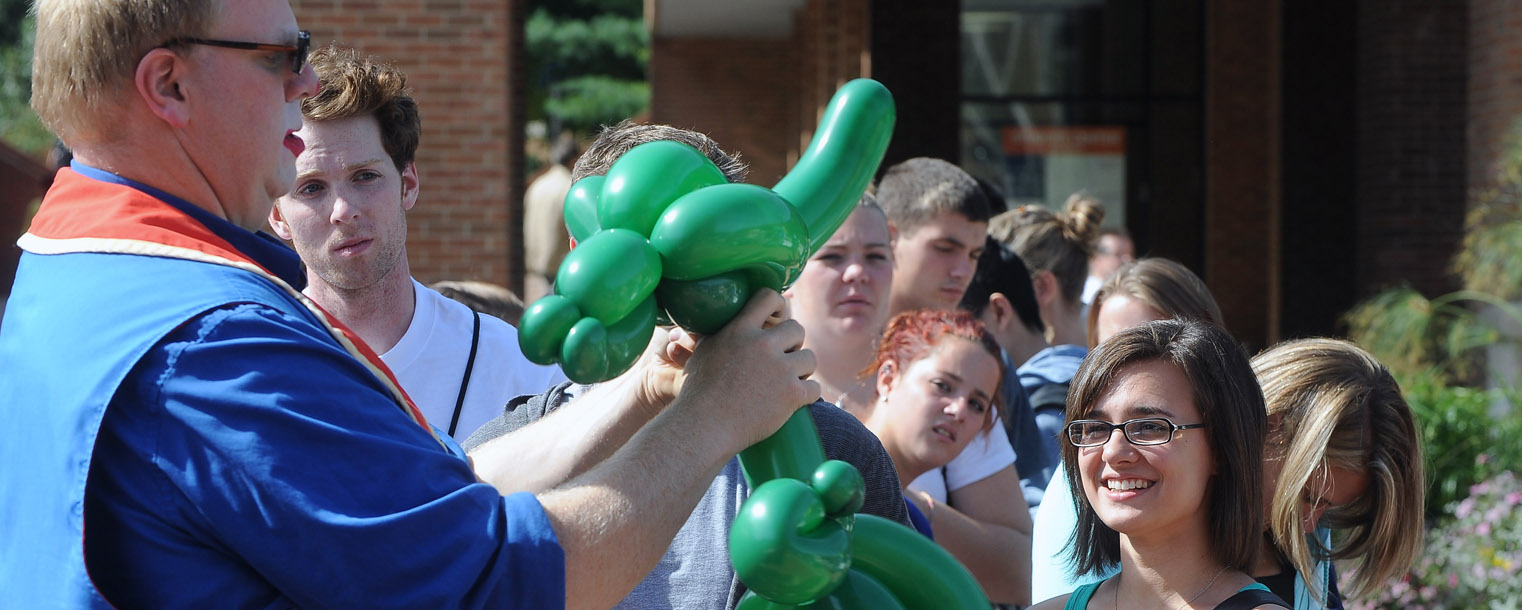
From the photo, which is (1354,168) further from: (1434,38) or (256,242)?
(256,242)

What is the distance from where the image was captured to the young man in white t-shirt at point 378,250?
3061 mm

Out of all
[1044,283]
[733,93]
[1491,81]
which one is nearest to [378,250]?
[1044,283]

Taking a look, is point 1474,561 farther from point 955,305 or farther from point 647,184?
point 647,184

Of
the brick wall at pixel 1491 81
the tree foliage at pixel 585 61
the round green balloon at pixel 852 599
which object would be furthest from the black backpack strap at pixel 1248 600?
the tree foliage at pixel 585 61

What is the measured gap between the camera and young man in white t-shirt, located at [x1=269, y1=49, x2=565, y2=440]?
3061 mm

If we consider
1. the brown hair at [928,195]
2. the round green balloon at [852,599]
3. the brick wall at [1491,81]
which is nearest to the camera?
the round green balloon at [852,599]

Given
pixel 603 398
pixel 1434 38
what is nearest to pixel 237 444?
pixel 603 398

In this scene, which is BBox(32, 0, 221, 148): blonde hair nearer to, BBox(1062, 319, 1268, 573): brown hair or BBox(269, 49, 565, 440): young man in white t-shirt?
BBox(269, 49, 565, 440): young man in white t-shirt

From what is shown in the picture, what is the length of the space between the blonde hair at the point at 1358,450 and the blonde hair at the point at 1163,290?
851 millimetres

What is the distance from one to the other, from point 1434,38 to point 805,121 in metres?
6.26

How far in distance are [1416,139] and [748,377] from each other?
32.1 feet

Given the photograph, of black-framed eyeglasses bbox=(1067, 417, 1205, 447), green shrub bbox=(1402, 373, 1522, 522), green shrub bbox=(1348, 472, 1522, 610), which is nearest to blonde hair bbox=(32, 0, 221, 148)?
black-framed eyeglasses bbox=(1067, 417, 1205, 447)

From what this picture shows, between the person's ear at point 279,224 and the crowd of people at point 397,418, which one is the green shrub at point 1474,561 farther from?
the person's ear at point 279,224

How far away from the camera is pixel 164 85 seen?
1652 millimetres
